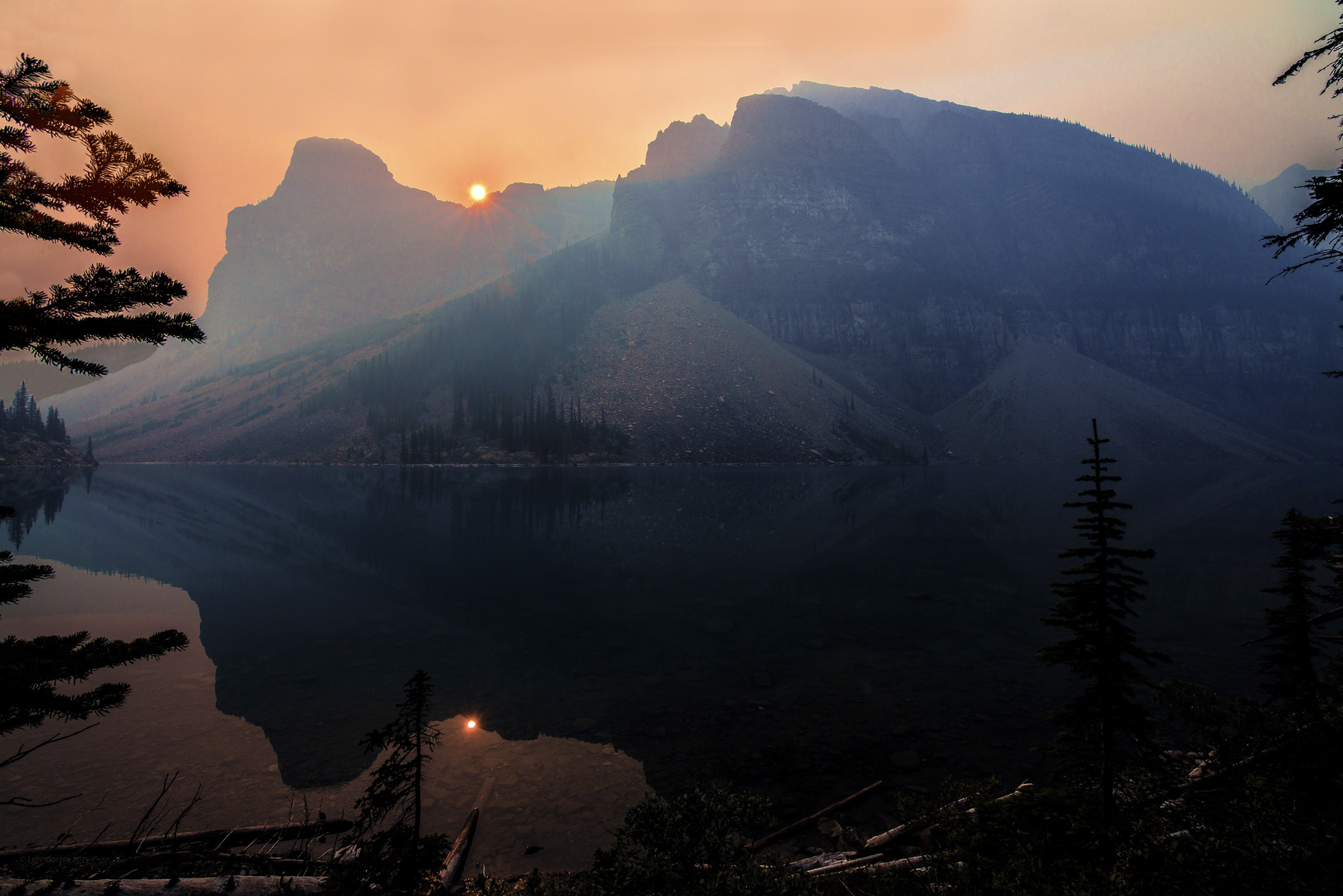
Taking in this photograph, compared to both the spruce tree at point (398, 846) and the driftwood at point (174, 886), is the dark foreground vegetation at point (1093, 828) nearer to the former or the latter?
the spruce tree at point (398, 846)

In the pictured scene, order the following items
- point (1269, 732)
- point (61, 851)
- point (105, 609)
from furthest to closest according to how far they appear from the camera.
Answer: point (105, 609), point (1269, 732), point (61, 851)

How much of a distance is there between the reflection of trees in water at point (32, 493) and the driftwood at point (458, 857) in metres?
15.9

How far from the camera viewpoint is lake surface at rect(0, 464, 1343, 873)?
38.7 feet

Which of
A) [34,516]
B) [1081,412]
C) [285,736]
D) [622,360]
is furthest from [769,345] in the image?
[285,736]

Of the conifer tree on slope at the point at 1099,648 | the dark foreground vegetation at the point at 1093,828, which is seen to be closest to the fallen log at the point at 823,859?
the dark foreground vegetation at the point at 1093,828

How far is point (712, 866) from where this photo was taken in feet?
19.7

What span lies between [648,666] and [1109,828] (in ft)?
46.5

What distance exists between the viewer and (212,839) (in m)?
8.56

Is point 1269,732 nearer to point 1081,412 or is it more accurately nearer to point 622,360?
point 622,360

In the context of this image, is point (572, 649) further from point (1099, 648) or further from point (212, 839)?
point (1099, 648)

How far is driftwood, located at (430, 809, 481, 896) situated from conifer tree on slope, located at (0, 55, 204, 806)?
442 cm

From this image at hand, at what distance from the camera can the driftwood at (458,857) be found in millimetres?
7711

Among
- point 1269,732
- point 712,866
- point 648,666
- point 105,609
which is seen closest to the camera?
point 712,866

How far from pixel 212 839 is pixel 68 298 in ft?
27.5
